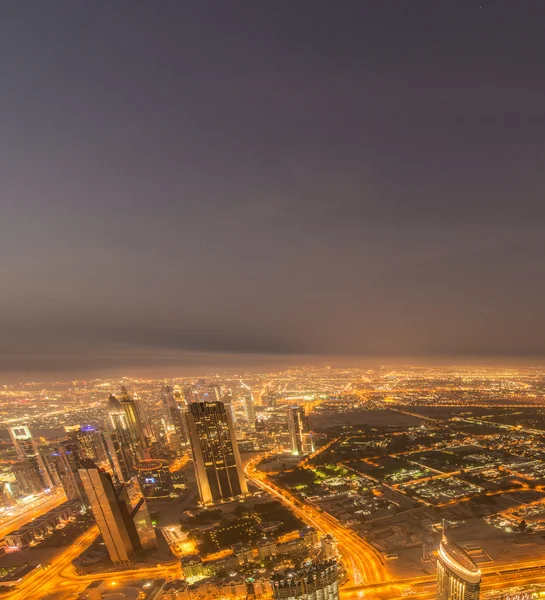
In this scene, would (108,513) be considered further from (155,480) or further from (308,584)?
(308,584)

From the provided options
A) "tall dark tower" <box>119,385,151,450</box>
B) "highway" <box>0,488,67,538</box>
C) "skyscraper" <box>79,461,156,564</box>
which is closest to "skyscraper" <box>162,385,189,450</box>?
"tall dark tower" <box>119,385,151,450</box>

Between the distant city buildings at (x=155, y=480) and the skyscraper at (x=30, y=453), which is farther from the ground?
the skyscraper at (x=30, y=453)

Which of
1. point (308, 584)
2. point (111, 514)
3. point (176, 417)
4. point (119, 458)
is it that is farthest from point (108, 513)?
point (176, 417)

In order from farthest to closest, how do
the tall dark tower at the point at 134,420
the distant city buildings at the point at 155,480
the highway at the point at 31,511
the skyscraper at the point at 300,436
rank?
the tall dark tower at the point at 134,420 → the skyscraper at the point at 300,436 → the distant city buildings at the point at 155,480 → the highway at the point at 31,511

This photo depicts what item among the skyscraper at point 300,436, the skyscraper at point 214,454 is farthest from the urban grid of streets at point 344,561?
the skyscraper at point 214,454

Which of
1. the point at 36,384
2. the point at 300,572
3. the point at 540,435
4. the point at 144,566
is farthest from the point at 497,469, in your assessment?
the point at 36,384

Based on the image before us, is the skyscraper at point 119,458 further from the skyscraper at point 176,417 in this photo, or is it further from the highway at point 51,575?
the highway at point 51,575

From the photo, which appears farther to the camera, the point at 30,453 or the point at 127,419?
the point at 127,419

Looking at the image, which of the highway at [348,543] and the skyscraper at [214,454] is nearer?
the highway at [348,543]
